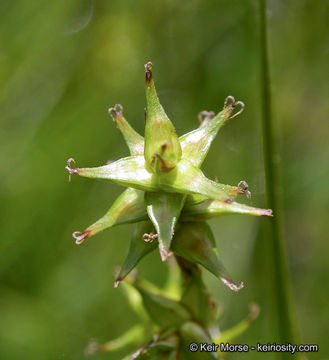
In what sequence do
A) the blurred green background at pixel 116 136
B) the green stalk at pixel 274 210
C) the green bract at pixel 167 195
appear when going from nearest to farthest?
the green bract at pixel 167 195 < the green stalk at pixel 274 210 < the blurred green background at pixel 116 136

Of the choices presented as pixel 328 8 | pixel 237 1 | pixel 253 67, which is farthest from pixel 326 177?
pixel 237 1

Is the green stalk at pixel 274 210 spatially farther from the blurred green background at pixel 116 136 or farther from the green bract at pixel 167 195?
the blurred green background at pixel 116 136

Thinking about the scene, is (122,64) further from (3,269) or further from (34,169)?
(3,269)

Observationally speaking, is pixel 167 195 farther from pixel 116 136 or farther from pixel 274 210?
pixel 116 136

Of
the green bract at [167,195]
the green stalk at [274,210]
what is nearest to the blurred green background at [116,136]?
the green stalk at [274,210]

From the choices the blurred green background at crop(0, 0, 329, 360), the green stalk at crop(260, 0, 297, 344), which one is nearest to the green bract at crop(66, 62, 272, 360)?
the green stalk at crop(260, 0, 297, 344)

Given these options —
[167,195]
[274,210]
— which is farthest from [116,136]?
[167,195]

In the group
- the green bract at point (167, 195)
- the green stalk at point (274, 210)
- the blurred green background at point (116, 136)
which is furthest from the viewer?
the blurred green background at point (116, 136)

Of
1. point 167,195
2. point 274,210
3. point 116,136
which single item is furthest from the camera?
point 116,136

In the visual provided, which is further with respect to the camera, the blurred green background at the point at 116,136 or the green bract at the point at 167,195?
the blurred green background at the point at 116,136
